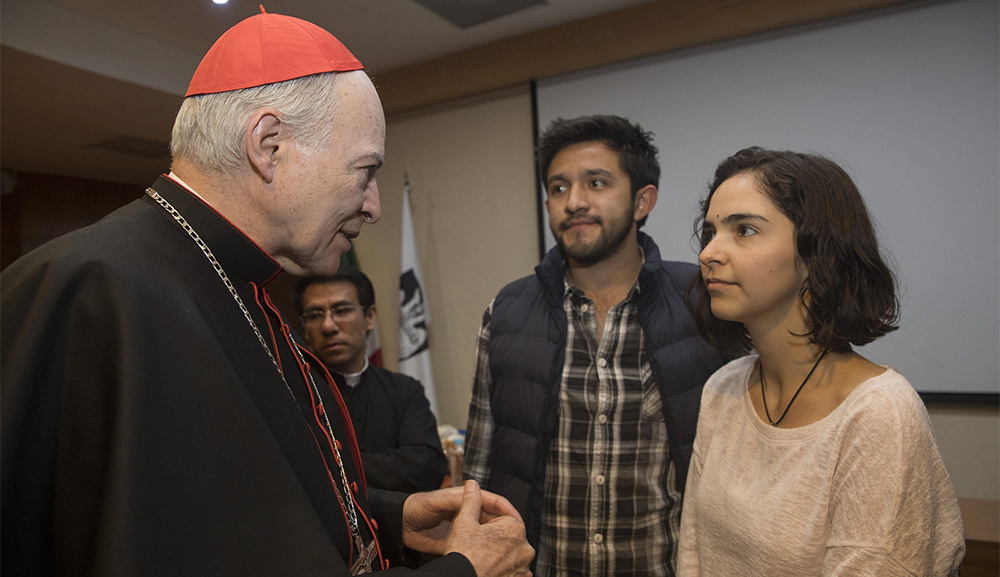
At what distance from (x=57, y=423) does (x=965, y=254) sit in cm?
336

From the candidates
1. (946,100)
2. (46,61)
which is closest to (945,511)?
(946,100)

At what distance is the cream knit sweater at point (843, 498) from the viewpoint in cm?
101

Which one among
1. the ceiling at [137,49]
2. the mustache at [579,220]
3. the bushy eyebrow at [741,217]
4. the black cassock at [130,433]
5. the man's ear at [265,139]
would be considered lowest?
the black cassock at [130,433]

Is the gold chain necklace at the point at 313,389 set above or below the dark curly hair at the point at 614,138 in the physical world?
below

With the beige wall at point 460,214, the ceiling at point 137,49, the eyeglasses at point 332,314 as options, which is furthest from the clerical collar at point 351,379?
the beige wall at point 460,214

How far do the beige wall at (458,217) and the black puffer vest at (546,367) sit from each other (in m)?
1.85

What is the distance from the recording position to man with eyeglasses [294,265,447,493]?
2.28 m

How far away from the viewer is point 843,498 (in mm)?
1048

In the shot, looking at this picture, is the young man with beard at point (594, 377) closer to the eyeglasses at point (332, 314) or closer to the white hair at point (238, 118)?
the eyeglasses at point (332, 314)

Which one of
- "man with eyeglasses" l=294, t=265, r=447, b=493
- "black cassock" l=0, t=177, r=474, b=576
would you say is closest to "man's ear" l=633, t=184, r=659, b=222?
"man with eyeglasses" l=294, t=265, r=447, b=493

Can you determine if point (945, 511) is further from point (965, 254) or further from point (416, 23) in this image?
point (416, 23)

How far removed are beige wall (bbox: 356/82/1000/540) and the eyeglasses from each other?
5.52 feet

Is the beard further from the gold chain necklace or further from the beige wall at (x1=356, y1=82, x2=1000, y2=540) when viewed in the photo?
the beige wall at (x1=356, y1=82, x2=1000, y2=540)

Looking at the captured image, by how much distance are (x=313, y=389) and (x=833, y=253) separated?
3.55 ft
